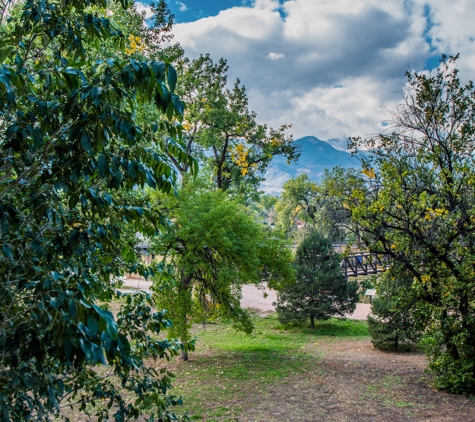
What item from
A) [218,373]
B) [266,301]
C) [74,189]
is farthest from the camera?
[266,301]

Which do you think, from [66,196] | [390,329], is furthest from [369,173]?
[66,196]

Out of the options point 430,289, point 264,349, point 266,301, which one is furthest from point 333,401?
point 266,301

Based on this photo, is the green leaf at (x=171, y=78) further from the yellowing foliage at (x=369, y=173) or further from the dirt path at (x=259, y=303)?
the dirt path at (x=259, y=303)

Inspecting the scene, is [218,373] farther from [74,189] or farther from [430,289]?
[74,189]

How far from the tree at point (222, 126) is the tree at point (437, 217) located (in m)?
7.61

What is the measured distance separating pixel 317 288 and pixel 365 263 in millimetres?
8594

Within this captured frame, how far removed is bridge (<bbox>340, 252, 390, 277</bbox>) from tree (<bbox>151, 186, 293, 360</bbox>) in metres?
2.16

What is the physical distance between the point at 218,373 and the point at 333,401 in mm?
3360

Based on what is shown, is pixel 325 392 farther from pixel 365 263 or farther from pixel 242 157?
pixel 242 157

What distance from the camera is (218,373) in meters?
9.77

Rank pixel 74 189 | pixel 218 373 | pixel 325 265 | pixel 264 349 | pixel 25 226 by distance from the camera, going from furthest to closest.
Answer: pixel 325 265
pixel 264 349
pixel 218 373
pixel 25 226
pixel 74 189

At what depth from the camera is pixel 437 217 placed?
24.1 feet

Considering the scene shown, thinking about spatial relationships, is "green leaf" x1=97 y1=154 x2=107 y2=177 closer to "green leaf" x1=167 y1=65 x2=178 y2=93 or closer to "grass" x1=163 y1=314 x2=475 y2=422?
"green leaf" x1=167 y1=65 x2=178 y2=93

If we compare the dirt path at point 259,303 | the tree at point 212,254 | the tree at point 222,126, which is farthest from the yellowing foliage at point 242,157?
the dirt path at point 259,303
